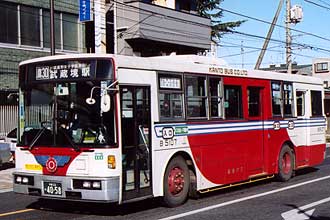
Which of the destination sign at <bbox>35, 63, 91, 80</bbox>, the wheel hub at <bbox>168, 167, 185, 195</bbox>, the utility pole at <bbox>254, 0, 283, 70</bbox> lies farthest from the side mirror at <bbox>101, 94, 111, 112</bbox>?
the utility pole at <bbox>254, 0, 283, 70</bbox>

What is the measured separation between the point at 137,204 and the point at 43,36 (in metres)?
14.7

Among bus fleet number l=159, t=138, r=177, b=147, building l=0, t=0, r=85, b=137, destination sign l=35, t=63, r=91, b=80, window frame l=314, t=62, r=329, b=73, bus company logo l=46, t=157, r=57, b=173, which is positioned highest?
window frame l=314, t=62, r=329, b=73

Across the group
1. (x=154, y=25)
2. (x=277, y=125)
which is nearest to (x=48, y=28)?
(x=154, y=25)

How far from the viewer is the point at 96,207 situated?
10391 millimetres

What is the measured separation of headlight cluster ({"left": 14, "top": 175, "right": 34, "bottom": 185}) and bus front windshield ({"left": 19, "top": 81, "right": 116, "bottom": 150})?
0.57m

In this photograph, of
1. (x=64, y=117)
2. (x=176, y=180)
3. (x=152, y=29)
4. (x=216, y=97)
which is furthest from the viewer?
(x=152, y=29)

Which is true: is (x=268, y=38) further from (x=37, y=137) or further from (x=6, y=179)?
(x=37, y=137)

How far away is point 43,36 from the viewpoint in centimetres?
2373

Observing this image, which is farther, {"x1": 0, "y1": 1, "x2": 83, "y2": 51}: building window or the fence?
{"x1": 0, "y1": 1, "x2": 83, "y2": 51}: building window

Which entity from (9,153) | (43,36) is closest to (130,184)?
(9,153)

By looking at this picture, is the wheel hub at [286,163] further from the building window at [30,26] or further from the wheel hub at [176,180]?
the building window at [30,26]

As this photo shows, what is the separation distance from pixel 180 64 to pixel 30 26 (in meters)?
14.1

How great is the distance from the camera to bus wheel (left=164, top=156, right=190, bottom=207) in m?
10.2

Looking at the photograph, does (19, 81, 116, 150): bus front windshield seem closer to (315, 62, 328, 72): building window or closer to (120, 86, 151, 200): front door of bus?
(120, 86, 151, 200): front door of bus
